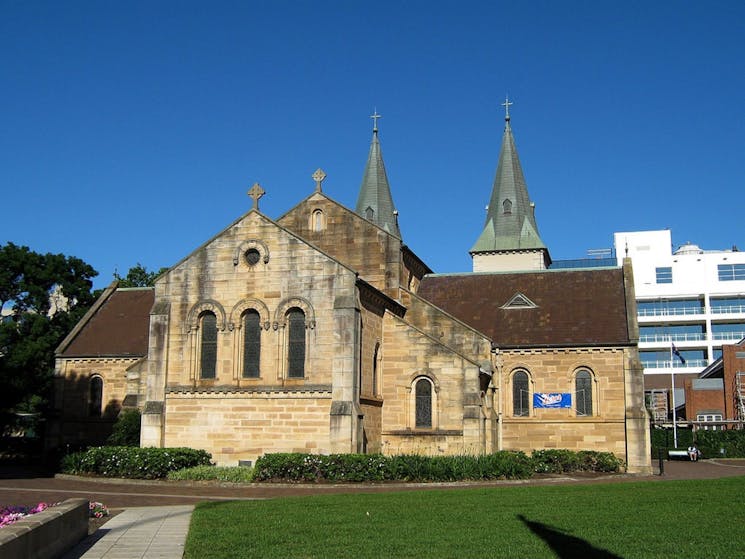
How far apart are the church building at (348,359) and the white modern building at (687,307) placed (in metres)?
59.9

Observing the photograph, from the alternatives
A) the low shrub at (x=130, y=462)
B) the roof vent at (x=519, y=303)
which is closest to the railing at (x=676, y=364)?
the roof vent at (x=519, y=303)

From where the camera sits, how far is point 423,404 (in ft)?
117

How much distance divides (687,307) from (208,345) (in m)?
80.8

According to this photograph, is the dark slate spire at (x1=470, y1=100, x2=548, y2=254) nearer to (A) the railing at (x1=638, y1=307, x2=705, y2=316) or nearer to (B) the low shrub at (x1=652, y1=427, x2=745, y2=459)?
(B) the low shrub at (x1=652, y1=427, x2=745, y2=459)

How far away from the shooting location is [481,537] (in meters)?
15.2

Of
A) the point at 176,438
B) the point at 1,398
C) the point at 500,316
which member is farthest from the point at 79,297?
the point at 500,316

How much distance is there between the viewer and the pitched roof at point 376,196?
201 ft

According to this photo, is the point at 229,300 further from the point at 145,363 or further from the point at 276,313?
the point at 145,363

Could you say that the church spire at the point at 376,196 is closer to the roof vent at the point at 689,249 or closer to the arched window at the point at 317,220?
the arched window at the point at 317,220

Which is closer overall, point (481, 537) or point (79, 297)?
point (481, 537)

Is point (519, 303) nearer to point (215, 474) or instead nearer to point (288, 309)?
point (288, 309)

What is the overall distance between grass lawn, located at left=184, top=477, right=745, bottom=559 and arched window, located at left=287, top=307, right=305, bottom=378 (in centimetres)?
1078

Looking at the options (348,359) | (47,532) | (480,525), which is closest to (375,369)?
(348,359)

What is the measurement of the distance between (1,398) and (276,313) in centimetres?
1512
